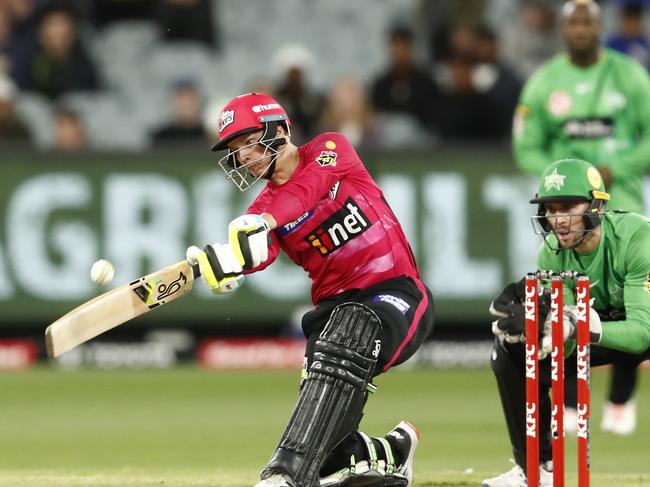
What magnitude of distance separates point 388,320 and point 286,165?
78cm

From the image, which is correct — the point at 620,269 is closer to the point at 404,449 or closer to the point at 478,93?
the point at 404,449

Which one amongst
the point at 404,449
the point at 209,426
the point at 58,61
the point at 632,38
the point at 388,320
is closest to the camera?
the point at 388,320

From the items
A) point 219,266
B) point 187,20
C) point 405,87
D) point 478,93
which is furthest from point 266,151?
point 187,20

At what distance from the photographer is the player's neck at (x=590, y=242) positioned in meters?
5.74

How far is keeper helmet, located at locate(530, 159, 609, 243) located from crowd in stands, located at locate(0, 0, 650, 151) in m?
6.03

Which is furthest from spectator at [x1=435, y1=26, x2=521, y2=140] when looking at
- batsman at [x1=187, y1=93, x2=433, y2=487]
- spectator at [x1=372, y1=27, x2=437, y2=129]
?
batsman at [x1=187, y1=93, x2=433, y2=487]

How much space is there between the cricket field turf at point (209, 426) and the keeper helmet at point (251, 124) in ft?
4.80

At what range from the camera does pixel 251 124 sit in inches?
225

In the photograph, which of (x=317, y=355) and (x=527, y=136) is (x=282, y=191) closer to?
(x=317, y=355)

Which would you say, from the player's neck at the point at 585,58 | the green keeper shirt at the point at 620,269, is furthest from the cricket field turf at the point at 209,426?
the player's neck at the point at 585,58

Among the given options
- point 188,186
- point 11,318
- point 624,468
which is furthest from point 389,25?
point 624,468

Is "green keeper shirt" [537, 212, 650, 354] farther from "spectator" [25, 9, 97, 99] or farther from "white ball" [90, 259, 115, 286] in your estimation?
"spectator" [25, 9, 97, 99]

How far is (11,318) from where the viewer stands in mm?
11680

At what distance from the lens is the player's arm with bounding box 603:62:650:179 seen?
841cm
